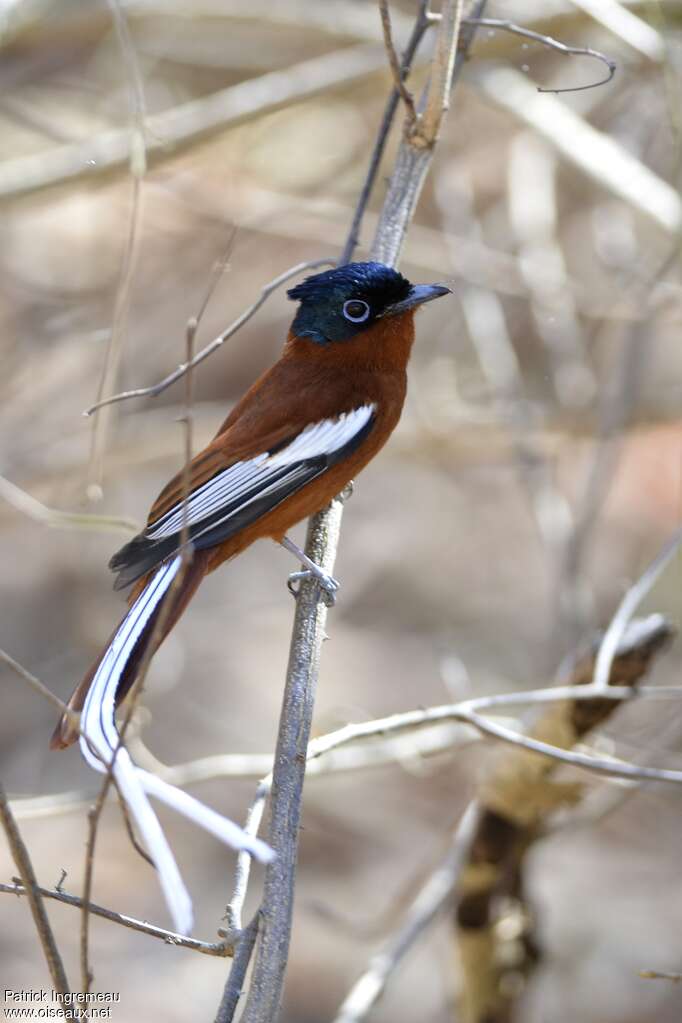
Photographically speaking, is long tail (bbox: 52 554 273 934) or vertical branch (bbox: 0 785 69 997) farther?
vertical branch (bbox: 0 785 69 997)

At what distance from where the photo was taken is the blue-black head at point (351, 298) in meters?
3.11

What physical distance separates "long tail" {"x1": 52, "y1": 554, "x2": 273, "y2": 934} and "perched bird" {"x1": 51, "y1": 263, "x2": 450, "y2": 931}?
2cm

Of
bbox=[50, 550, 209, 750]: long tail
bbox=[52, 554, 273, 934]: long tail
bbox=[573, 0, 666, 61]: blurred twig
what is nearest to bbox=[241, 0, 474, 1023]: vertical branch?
bbox=[52, 554, 273, 934]: long tail

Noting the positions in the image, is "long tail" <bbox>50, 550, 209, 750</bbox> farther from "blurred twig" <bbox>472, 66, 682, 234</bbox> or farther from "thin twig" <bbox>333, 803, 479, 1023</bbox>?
"blurred twig" <bbox>472, 66, 682, 234</bbox>

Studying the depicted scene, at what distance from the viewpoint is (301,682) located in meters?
2.46

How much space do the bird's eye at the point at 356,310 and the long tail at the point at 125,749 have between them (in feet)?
2.78

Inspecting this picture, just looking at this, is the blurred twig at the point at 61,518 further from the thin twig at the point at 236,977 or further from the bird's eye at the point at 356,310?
the thin twig at the point at 236,977

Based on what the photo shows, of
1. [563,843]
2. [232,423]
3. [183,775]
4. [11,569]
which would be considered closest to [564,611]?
[563,843]

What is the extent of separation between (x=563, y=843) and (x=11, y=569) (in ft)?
12.4

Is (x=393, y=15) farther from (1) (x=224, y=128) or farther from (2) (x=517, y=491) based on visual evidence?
(2) (x=517, y=491)

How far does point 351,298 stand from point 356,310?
0.15 ft

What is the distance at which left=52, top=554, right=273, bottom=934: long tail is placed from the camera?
1.35m

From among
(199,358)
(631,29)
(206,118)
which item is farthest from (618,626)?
(206,118)

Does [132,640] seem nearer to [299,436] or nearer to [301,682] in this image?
[301,682]
